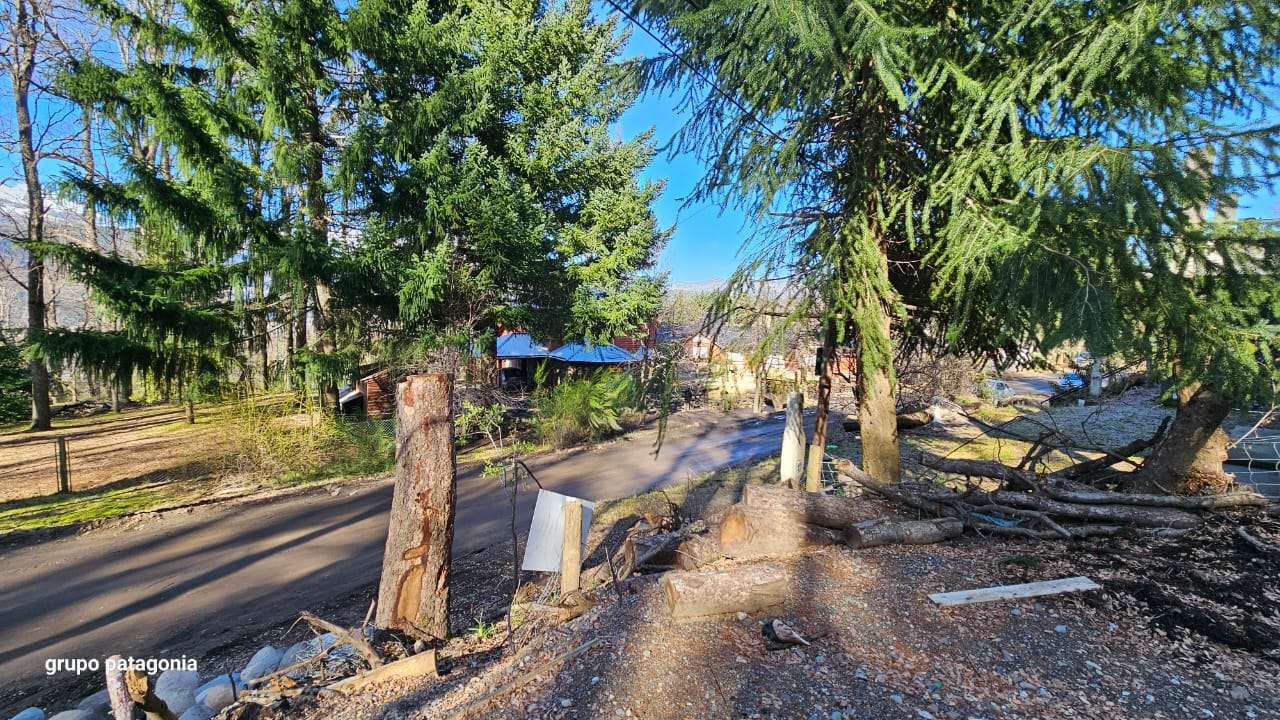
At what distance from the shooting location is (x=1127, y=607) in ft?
10.7

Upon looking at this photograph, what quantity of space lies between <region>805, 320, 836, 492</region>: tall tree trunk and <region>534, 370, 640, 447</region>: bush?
7.47 m

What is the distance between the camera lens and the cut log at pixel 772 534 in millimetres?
4574

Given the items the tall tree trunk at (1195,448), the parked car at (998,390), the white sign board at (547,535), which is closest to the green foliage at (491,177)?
the white sign board at (547,535)

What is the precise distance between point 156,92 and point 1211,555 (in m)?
15.0

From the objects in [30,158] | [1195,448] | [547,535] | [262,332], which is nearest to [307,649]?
[547,535]

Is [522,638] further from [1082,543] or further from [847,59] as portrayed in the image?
[847,59]

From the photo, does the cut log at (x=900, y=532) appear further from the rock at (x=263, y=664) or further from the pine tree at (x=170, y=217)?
the pine tree at (x=170, y=217)

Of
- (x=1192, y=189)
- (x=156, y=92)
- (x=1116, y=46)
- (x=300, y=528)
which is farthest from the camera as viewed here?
(x=156, y=92)

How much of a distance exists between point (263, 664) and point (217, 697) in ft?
1.64

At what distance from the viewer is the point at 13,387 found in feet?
53.1

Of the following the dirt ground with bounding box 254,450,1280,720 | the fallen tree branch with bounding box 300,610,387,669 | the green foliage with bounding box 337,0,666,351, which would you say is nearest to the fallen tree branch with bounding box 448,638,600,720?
the dirt ground with bounding box 254,450,1280,720

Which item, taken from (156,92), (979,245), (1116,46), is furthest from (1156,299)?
(156,92)

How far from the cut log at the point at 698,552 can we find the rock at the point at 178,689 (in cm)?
373

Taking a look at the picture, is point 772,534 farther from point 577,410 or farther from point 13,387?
point 13,387
